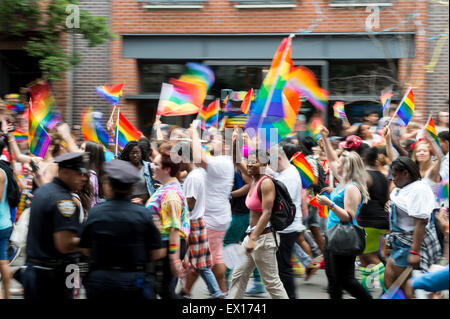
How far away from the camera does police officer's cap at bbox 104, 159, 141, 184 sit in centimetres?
379

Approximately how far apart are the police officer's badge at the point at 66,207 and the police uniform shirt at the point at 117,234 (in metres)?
0.22

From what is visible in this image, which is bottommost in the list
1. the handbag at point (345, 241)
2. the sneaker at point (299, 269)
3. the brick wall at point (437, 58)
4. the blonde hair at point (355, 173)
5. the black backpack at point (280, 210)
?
the sneaker at point (299, 269)

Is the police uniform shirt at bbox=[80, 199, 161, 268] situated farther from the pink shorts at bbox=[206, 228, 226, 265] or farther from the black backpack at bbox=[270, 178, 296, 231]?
the pink shorts at bbox=[206, 228, 226, 265]

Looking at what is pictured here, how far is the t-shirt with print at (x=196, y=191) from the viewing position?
19.5ft

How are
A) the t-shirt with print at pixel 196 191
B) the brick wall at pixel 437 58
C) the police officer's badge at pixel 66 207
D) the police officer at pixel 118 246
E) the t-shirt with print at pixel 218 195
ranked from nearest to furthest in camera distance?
the police officer at pixel 118 246 < the police officer's badge at pixel 66 207 < the t-shirt with print at pixel 196 191 < the t-shirt with print at pixel 218 195 < the brick wall at pixel 437 58

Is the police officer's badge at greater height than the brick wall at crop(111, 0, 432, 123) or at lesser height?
lesser

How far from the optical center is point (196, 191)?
5.97 m

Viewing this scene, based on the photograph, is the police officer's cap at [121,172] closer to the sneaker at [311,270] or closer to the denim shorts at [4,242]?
the denim shorts at [4,242]

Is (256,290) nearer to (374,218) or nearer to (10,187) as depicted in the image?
(374,218)

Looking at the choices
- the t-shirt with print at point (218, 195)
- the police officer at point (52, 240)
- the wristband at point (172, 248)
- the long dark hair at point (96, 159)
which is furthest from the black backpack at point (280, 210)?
the police officer at point (52, 240)

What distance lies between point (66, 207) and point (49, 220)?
150 millimetres

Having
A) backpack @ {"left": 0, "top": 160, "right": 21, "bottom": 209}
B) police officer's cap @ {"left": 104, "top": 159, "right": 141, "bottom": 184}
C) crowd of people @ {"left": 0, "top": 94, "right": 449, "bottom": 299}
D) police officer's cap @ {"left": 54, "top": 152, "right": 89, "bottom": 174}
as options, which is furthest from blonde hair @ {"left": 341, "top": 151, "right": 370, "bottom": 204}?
backpack @ {"left": 0, "top": 160, "right": 21, "bottom": 209}

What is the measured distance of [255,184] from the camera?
5672 mm

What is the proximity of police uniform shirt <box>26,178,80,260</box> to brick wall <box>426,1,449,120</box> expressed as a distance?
9.70 meters
